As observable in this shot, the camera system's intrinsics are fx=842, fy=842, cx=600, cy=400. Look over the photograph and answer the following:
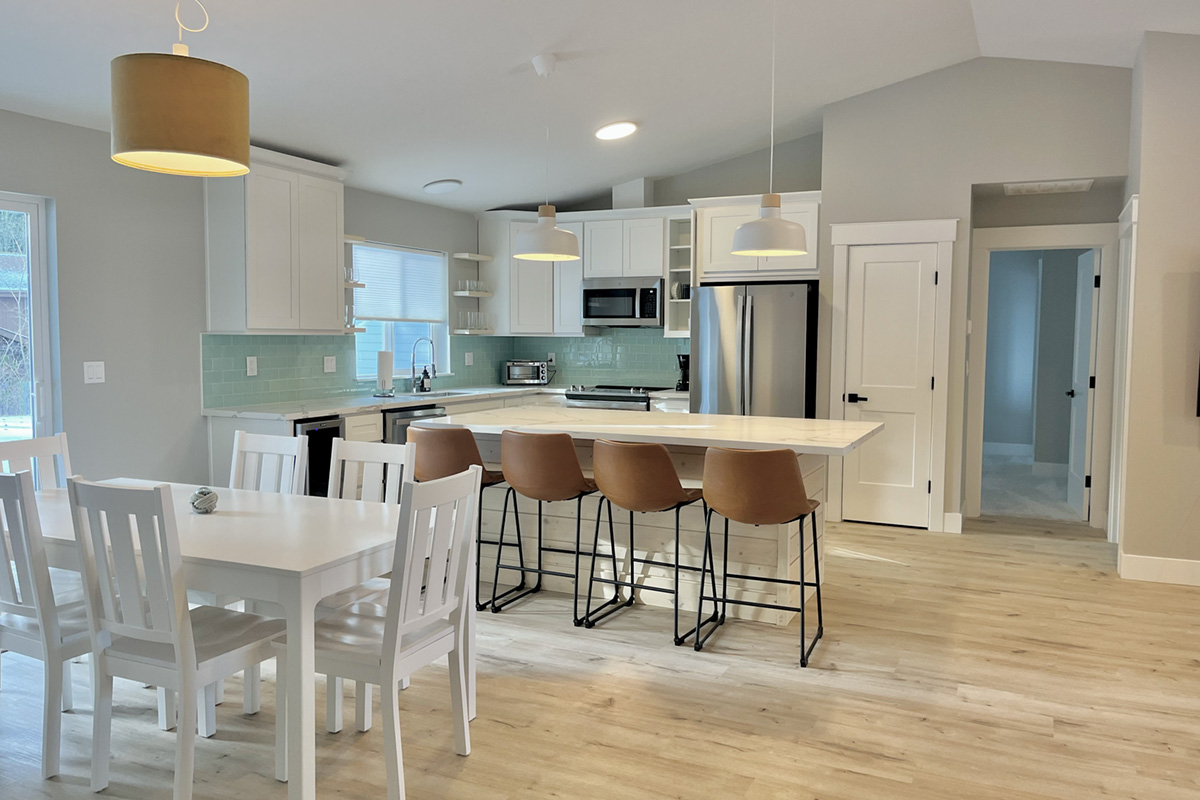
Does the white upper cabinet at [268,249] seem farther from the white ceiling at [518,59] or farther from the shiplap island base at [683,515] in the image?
the shiplap island base at [683,515]

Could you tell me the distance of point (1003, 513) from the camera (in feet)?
21.6

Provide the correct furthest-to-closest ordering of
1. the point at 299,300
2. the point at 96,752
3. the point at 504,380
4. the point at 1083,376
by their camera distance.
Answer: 1. the point at 504,380
2. the point at 1083,376
3. the point at 299,300
4. the point at 96,752

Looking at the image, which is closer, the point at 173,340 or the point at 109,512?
the point at 109,512

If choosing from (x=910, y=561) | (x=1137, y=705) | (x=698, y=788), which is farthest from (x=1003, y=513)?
(x=698, y=788)

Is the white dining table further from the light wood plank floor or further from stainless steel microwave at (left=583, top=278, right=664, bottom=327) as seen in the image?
stainless steel microwave at (left=583, top=278, right=664, bottom=327)

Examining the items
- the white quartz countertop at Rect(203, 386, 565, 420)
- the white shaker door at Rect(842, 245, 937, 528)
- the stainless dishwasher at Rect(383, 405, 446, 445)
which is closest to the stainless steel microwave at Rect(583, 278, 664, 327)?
the white quartz countertop at Rect(203, 386, 565, 420)

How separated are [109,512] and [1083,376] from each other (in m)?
6.51

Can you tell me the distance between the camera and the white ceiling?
12.2 feet

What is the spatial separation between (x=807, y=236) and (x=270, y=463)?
14.3 ft

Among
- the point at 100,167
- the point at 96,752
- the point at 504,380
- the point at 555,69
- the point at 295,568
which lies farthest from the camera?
the point at 504,380

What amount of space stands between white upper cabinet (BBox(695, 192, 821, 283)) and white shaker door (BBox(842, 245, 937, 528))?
44 cm

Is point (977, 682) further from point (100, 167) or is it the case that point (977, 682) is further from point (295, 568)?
point (100, 167)

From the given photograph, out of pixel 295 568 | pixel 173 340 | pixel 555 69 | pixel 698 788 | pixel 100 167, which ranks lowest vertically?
pixel 698 788

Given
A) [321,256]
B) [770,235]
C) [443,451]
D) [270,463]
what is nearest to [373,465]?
[270,463]
